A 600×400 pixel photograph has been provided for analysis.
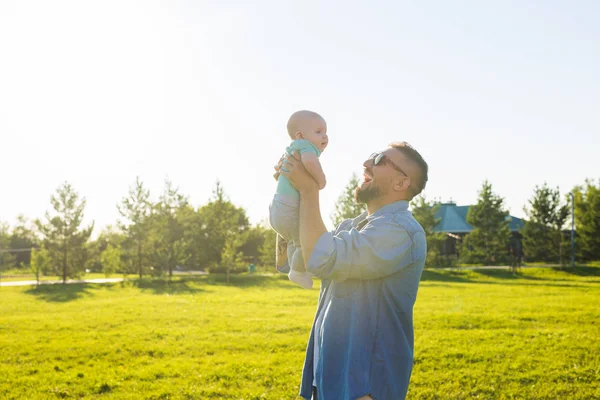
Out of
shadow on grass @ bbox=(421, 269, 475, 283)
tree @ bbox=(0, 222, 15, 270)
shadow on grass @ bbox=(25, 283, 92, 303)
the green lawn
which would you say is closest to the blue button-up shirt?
the green lawn

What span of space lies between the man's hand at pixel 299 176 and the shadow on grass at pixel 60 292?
80.5ft

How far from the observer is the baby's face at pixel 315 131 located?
2.41m

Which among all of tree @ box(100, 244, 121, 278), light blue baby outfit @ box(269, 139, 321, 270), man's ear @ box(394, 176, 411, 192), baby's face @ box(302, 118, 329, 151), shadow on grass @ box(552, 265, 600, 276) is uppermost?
baby's face @ box(302, 118, 329, 151)

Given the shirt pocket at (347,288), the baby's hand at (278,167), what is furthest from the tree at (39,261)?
the shirt pocket at (347,288)

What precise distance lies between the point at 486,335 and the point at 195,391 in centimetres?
743

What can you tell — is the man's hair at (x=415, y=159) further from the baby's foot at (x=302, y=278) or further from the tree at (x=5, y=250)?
the tree at (x=5, y=250)

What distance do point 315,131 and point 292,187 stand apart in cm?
31

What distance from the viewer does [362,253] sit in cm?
214

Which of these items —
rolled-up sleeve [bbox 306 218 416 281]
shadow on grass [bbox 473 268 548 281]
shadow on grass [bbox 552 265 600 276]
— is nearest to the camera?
rolled-up sleeve [bbox 306 218 416 281]

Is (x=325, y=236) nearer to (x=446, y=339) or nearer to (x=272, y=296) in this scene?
(x=446, y=339)

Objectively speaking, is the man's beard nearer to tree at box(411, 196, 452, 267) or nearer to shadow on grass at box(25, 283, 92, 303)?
shadow on grass at box(25, 283, 92, 303)

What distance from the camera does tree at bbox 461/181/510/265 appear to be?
44.0 metres

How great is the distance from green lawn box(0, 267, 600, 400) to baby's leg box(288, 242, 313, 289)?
6239mm

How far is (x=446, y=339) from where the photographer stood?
481 inches
